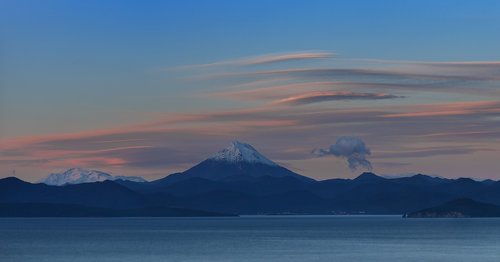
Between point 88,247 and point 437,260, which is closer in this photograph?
point 437,260

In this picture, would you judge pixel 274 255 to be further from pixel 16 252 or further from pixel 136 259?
pixel 16 252

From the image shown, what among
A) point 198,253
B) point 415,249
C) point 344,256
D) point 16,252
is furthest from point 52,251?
point 415,249

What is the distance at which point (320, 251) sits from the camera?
467ft

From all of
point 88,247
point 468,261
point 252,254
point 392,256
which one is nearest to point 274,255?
point 252,254

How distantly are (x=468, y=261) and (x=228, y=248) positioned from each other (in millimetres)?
43392

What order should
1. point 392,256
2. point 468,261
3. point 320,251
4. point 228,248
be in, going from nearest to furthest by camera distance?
point 468,261
point 392,256
point 320,251
point 228,248

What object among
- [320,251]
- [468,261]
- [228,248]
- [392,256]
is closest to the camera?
[468,261]

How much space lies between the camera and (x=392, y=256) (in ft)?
424

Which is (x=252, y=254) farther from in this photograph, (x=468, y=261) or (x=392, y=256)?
(x=468, y=261)

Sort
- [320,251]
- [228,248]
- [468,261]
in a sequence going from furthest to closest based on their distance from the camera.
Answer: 1. [228,248]
2. [320,251]
3. [468,261]

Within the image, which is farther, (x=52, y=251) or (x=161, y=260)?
(x=52, y=251)

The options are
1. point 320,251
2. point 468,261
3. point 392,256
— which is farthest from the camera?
point 320,251

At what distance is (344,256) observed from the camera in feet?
426

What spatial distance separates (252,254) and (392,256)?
1902 centimetres
